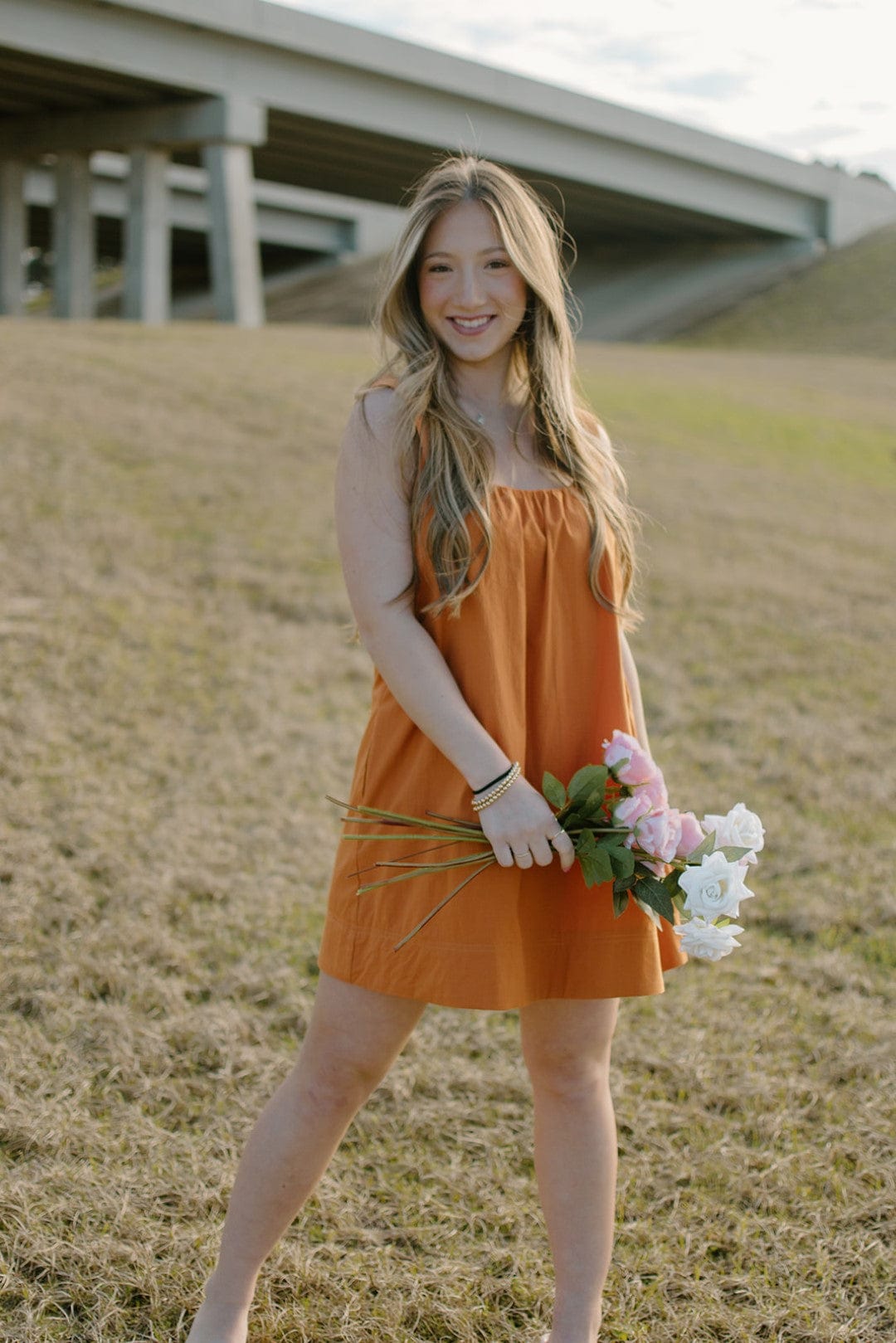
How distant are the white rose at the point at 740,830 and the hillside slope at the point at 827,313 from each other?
26.0m

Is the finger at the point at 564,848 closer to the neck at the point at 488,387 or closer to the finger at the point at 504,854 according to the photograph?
the finger at the point at 504,854

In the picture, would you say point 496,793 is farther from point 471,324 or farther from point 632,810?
point 471,324

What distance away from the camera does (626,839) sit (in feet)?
6.33

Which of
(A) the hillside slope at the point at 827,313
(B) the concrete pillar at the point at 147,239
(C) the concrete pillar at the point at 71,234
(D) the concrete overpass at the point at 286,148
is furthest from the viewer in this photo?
(A) the hillside slope at the point at 827,313

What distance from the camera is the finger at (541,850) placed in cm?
187

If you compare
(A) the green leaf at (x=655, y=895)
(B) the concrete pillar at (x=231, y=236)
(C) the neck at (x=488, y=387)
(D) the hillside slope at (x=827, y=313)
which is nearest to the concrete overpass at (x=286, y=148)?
(B) the concrete pillar at (x=231, y=236)

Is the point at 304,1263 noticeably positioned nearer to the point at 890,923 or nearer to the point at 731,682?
the point at 890,923

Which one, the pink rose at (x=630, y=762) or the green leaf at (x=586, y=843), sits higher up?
the pink rose at (x=630, y=762)

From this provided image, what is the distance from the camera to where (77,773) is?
4.58 metres

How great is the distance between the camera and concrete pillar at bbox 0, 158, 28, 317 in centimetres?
2839

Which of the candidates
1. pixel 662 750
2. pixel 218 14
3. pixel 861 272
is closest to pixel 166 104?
pixel 218 14

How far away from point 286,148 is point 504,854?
32.7 metres

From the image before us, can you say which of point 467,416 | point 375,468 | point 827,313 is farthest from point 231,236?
point 375,468

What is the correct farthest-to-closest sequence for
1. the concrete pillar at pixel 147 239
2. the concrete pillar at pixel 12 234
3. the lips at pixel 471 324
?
the concrete pillar at pixel 12 234 < the concrete pillar at pixel 147 239 < the lips at pixel 471 324
